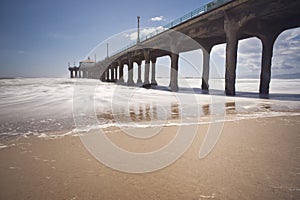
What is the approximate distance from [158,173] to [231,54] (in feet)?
56.7

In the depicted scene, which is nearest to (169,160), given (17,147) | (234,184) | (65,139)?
(234,184)

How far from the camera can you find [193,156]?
367 centimetres

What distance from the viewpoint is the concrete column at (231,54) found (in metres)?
17.3

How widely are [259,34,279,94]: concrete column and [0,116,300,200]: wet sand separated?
17420mm

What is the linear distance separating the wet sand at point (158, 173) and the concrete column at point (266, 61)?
17420 mm

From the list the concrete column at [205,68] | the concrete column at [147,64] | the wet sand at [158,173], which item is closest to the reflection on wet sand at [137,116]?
the wet sand at [158,173]

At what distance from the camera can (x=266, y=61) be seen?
19.5 m

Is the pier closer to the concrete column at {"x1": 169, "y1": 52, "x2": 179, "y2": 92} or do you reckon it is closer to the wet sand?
the concrete column at {"x1": 169, "y1": 52, "x2": 179, "y2": 92}

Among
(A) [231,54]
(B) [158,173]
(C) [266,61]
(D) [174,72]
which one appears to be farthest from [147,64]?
(B) [158,173]

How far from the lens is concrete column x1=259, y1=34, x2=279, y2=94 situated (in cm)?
1948

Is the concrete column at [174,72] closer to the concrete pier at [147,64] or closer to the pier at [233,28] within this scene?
the pier at [233,28]

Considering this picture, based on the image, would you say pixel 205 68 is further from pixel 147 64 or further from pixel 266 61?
pixel 147 64

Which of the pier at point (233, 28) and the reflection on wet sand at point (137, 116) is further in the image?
the pier at point (233, 28)

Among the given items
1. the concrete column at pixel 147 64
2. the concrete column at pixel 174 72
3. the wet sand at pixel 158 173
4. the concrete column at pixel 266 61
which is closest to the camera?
the wet sand at pixel 158 173
